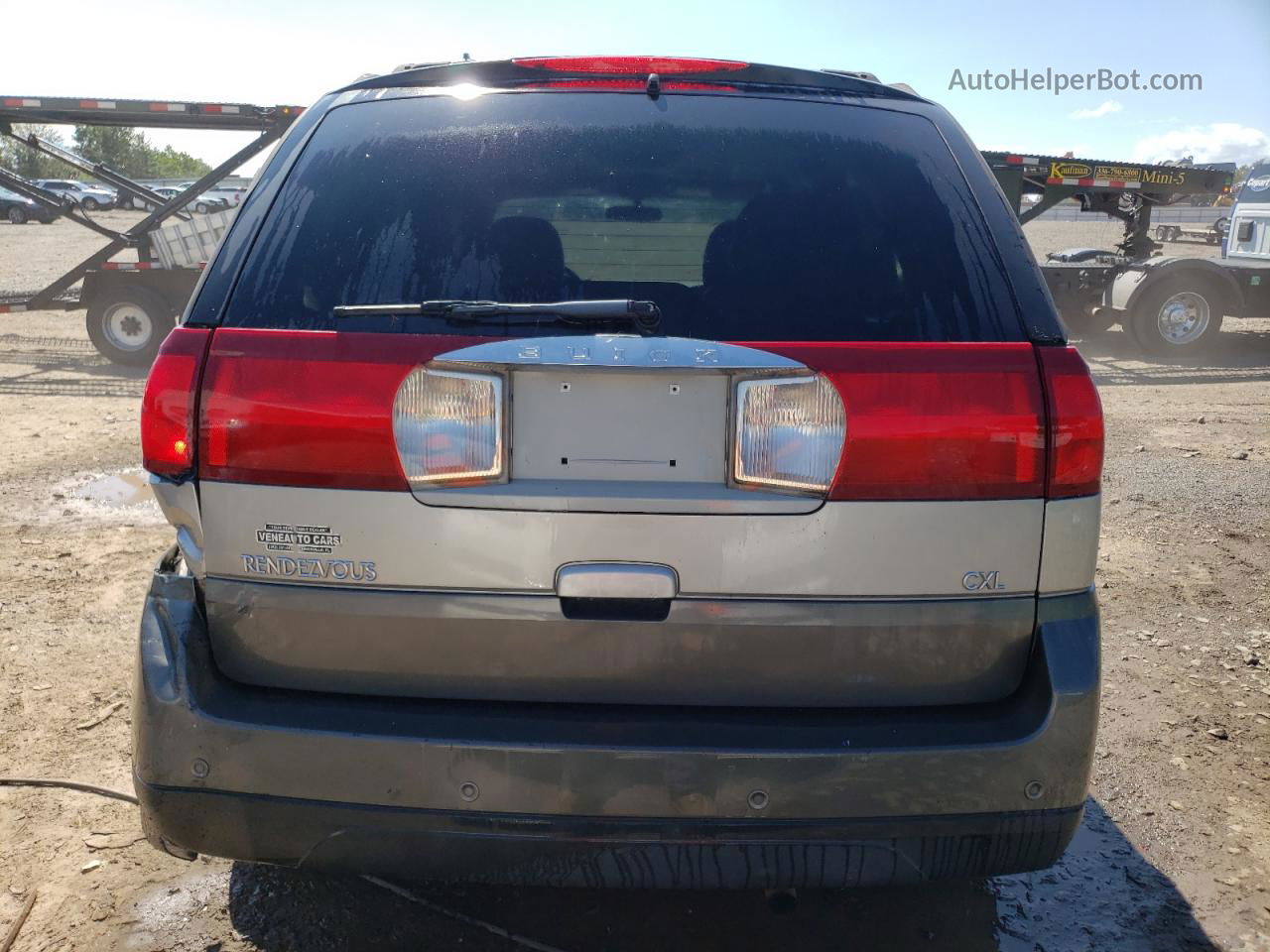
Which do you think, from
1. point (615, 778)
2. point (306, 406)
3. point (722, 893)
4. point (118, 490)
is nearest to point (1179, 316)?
point (118, 490)

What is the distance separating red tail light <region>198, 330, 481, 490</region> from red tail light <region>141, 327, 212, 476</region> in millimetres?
27

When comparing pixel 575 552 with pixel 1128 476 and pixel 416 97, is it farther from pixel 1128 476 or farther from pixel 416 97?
pixel 1128 476

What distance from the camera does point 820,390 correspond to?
1910 mm

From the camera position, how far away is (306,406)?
6.34ft

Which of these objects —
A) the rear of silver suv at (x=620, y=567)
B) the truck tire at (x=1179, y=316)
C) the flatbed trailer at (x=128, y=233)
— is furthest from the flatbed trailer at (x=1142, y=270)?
the rear of silver suv at (x=620, y=567)

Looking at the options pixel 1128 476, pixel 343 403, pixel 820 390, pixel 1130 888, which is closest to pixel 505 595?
pixel 343 403

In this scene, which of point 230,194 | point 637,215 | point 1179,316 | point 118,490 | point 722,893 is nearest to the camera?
point 637,215

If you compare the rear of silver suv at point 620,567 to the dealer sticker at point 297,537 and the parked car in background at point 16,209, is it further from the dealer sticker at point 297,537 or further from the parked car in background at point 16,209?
the parked car in background at point 16,209

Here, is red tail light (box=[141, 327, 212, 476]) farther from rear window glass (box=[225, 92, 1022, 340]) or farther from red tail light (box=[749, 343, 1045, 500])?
red tail light (box=[749, 343, 1045, 500])

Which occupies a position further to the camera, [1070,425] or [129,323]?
[129,323]

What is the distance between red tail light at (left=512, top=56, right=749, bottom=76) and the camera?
237 centimetres

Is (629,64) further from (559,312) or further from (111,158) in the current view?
(111,158)

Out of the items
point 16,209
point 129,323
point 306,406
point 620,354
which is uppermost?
point 16,209

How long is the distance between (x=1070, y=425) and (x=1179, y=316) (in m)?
13.5
